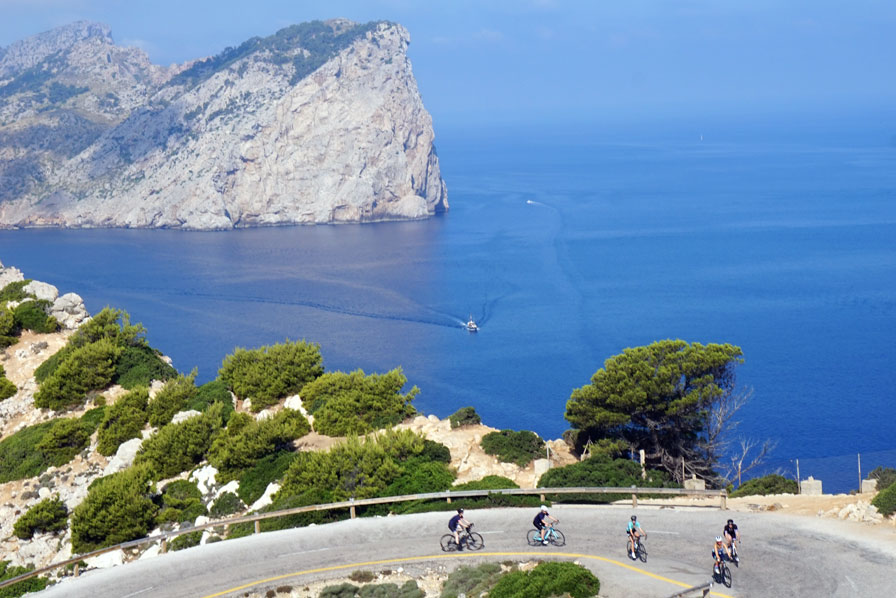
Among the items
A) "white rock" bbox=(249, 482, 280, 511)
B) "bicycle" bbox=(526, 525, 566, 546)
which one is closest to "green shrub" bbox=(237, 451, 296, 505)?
"white rock" bbox=(249, 482, 280, 511)

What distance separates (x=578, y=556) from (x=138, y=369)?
3409 cm

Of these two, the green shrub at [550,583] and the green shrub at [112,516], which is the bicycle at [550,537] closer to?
the green shrub at [550,583]

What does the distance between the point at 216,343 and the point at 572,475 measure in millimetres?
97414

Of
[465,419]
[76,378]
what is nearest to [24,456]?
[76,378]

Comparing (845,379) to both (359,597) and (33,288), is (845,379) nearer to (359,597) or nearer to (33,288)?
(33,288)

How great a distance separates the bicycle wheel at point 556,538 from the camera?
29656 mm

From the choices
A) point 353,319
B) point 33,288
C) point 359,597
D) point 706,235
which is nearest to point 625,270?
point 706,235

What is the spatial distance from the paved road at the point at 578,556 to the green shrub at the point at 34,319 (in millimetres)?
34459

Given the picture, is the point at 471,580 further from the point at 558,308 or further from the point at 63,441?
the point at 558,308

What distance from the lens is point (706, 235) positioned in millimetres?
187375

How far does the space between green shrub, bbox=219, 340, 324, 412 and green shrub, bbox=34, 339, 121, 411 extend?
643cm

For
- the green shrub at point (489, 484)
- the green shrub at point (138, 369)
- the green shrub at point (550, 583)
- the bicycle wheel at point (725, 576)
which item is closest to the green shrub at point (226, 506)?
the green shrub at point (489, 484)

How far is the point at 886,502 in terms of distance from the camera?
30.5m

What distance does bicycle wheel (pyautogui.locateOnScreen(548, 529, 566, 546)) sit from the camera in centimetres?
2966
